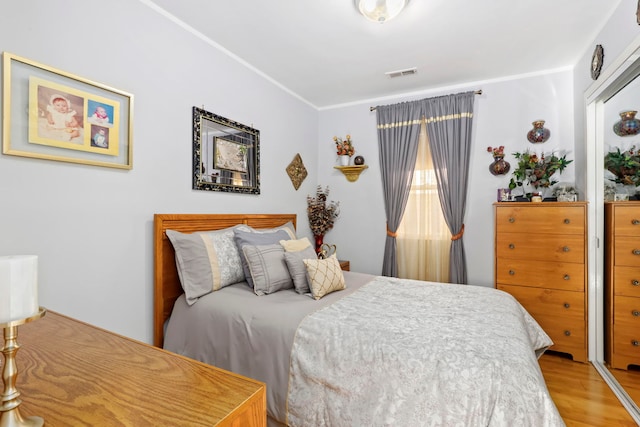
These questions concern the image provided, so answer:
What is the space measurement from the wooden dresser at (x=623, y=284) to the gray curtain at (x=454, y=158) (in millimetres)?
1144

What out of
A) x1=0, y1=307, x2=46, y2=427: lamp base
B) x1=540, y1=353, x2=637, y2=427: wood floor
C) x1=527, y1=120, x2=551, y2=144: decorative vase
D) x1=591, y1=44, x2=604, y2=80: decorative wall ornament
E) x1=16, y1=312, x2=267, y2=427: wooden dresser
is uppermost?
x1=591, y1=44, x2=604, y2=80: decorative wall ornament

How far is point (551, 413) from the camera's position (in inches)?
44.6

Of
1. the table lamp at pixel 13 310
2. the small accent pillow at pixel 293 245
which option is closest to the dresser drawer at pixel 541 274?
the small accent pillow at pixel 293 245

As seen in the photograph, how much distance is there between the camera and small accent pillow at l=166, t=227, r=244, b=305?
2.05 metres

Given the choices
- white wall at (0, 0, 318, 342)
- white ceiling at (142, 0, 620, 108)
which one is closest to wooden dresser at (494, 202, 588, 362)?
white ceiling at (142, 0, 620, 108)

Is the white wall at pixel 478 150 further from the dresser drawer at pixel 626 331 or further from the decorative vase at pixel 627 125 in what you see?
the dresser drawer at pixel 626 331

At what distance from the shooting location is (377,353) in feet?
4.69

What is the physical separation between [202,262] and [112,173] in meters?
0.78

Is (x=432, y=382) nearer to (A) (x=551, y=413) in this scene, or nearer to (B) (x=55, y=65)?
(A) (x=551, y=413)

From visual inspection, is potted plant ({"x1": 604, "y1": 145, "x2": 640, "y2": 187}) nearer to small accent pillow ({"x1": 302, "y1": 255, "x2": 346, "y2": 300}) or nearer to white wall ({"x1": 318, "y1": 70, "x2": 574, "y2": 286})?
white wall ({"x1": 318, "y1": 70, "x2": 574, "y2": 286})

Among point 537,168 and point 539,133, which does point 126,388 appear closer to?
point 537,168

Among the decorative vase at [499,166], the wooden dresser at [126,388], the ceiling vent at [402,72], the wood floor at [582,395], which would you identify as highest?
the ceiling vent at [402,72]

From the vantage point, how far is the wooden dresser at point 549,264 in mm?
2535

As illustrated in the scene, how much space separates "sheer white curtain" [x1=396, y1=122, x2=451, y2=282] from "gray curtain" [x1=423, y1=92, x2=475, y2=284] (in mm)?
96
